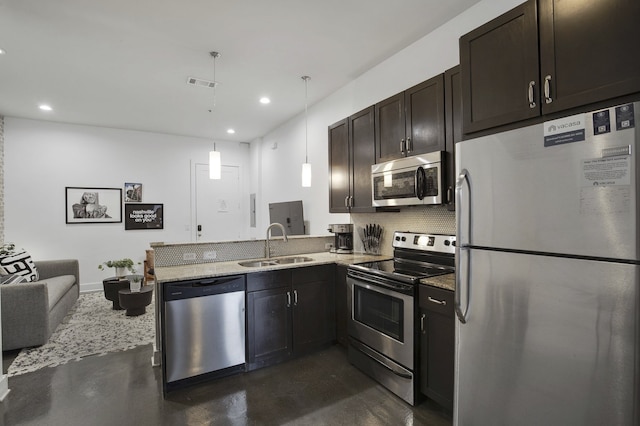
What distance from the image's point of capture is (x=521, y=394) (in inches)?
57.0

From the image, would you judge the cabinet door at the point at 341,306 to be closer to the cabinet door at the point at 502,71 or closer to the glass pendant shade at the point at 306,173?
the glass pendant shade at the point at 306,173

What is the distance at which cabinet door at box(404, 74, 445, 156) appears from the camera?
8.07 feet

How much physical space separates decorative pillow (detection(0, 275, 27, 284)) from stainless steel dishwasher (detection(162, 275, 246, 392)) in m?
2.51

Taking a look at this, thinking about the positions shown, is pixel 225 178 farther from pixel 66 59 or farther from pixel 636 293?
pixel 636 293

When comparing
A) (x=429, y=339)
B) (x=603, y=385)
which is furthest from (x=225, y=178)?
(x=603, y=385)

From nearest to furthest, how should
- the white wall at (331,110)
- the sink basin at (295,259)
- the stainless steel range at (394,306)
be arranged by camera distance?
1. the stainless steel range at (394,306)
2. the white wall at (331,110)
3. the sink basin at (295,259)

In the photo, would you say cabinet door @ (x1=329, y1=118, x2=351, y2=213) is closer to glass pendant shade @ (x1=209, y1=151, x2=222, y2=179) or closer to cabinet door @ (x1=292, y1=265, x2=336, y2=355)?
cabinet door @ (x1=292, y1=265, x2=336, y2=355)

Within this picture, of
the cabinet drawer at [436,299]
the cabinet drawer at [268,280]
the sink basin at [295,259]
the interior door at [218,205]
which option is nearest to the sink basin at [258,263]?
the sink basin at [295,259]

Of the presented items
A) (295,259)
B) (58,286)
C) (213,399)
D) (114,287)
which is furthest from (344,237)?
(58,286)

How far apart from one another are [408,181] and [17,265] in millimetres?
4818

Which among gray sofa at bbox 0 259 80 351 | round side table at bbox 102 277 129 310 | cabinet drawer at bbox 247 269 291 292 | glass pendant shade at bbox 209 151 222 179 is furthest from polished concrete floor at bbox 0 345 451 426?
glass pendant shade at bbox 209 151 222 179

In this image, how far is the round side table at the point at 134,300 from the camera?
4.11 m

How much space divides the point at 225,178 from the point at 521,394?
6.47 m

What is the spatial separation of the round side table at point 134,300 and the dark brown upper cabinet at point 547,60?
14.1ft
